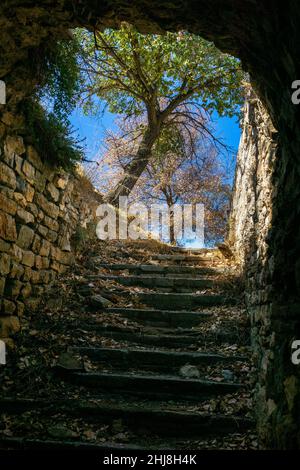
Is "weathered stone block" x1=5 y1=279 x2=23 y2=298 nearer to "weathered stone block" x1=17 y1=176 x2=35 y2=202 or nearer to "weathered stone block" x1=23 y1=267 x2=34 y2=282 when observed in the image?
"weathered stone block" x1=23 y1=267 x2=34 y2=282

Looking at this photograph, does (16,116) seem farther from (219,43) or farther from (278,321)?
(278,321)

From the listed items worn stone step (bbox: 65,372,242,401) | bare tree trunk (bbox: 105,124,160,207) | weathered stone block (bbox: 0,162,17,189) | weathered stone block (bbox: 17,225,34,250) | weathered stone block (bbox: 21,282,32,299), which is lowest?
worn stone step (bbox: 65,372,242,401)

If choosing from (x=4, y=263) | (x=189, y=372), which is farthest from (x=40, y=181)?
(x=189, y=372)

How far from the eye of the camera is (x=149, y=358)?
12.7 ft

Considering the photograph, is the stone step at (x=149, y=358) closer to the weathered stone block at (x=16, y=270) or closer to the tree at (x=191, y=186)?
the weathered stone block at (x=16, y=270)

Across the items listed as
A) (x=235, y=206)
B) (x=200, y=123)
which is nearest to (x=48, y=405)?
(x=235, y=206)

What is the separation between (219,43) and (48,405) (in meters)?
3.13

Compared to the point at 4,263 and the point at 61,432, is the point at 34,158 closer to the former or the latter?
the point at 4,263

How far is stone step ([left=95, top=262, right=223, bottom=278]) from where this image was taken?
6.11m

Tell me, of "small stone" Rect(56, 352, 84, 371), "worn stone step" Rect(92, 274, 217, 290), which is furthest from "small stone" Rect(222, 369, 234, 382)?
"worn stone step" Rect(92, 274, 217, 290)

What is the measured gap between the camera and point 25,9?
295 cm

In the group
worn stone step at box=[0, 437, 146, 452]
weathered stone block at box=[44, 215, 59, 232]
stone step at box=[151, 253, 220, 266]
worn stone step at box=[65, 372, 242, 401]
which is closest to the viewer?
worn stone step at box=[0, 437, 146, 452]

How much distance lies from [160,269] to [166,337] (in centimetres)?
203

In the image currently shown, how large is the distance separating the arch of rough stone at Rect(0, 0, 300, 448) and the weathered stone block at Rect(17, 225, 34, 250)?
1.46 metres
